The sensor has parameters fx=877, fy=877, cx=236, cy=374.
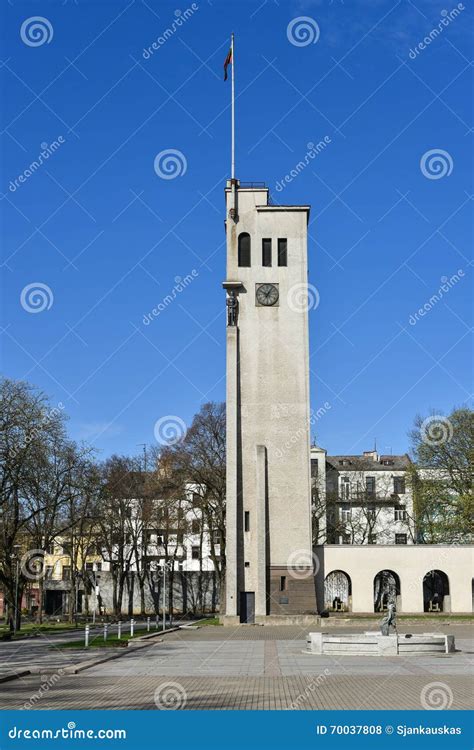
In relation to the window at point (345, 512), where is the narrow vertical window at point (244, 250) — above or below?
above

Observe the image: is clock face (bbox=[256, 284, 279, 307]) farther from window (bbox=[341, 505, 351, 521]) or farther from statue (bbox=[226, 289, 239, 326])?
window (bbox=[341, 505, 351, 521])

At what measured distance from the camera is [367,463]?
→ 99.1 m

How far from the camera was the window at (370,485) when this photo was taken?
8903 centimetres

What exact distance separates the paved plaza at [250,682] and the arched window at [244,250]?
29.4m

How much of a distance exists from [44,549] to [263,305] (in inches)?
811

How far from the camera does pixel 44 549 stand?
180ft

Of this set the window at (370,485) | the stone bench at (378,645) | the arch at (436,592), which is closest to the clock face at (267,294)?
the arch at (436,592)

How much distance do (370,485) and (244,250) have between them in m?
44.5

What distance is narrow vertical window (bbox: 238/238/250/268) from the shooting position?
56.5 m

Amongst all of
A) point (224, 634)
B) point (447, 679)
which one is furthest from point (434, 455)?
point (447, 679)

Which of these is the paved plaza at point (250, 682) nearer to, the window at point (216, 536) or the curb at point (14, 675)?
the curb at point (14, 675)

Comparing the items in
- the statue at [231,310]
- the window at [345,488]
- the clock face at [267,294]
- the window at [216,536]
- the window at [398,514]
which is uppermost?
the clock face at [267,294]

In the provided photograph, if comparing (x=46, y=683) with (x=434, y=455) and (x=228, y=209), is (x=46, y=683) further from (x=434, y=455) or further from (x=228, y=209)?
(x=434, y=455)

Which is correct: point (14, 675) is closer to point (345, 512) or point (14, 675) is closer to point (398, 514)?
point (345, 512)
